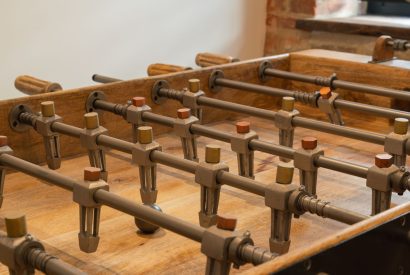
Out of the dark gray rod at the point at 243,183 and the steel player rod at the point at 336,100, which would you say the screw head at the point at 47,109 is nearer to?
the dark gray rod at the point at 243,183

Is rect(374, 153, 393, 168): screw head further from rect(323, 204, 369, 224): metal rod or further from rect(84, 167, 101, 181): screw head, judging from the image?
rect(84, 167, 101, 181): screw head

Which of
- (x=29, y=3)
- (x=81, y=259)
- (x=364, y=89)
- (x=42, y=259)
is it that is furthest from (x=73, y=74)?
(x=42, y=259)

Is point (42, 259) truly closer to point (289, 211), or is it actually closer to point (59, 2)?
point (289, 211)

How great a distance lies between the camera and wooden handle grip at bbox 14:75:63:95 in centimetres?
167

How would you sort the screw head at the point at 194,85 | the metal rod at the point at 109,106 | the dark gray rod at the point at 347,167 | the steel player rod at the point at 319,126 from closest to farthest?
the dark gray rod at the point at 347,167 < the steel player rod at the point at 319,126 < the metal rod at the point at 109,106 < the screw head at the point at 194,85

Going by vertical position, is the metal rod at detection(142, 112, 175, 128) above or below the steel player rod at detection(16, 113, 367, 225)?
below

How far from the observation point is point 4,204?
52.3 inches

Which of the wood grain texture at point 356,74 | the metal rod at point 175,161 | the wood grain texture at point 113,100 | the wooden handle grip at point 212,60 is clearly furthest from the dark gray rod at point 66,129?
the wood grain texture at point 356,74

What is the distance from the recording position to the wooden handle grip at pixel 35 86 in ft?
5.46

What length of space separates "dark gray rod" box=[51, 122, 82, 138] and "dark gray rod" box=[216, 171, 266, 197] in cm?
38

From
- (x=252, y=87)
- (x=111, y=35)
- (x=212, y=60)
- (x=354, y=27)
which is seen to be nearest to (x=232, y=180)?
(x=252, y=87)

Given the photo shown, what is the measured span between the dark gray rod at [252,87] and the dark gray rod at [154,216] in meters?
0.83

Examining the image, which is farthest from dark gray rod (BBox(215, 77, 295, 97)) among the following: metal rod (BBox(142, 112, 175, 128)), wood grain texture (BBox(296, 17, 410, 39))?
wood grain texture (BBox(296, 17, 410, 39))

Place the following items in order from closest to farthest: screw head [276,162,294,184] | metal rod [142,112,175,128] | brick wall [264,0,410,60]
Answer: screw head [276,162,294,184] < metal rod [142,112,175,128] < brick wall [264,0,410,60]
